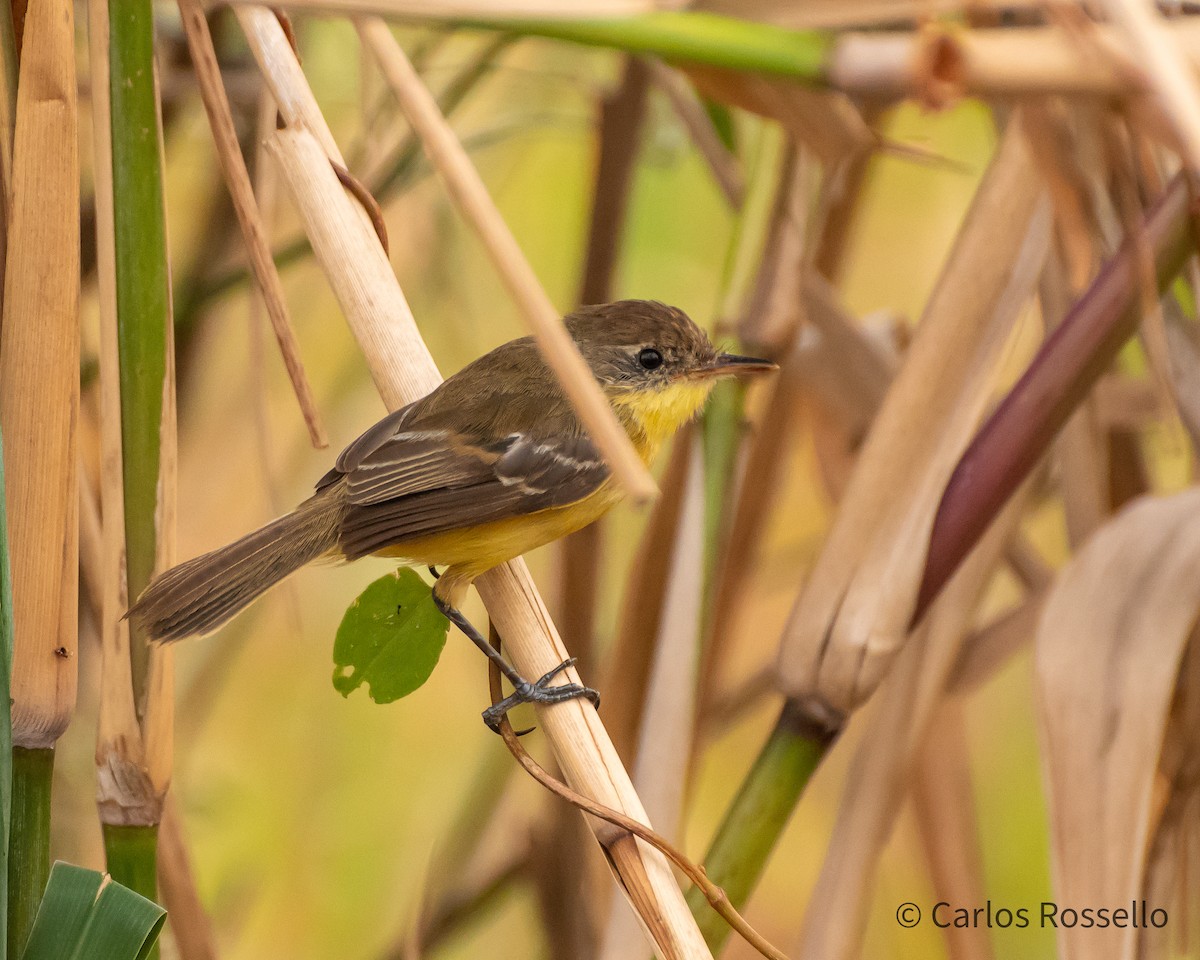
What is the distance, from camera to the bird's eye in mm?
2256

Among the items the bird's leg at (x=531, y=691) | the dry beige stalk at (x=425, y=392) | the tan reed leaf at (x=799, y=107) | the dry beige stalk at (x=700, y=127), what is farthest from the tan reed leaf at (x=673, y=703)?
the dry beige stalk at (x=700, y=127)

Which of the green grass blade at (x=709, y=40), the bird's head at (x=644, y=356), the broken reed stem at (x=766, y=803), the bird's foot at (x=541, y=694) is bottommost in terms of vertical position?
the broken reed stem at (x=766, y=803)

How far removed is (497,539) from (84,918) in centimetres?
88

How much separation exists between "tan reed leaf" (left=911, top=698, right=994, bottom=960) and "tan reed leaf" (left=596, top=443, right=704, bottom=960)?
512 mm

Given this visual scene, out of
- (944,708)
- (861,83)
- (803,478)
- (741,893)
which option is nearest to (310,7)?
(861,83)

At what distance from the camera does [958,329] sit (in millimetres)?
1614

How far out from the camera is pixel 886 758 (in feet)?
5.79

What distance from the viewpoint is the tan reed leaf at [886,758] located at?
1688mm

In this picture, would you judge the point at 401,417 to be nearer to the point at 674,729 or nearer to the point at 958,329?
the point at 674,729

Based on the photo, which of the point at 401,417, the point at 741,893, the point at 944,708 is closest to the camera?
the point at 741,893

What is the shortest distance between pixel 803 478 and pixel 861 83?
302 cm

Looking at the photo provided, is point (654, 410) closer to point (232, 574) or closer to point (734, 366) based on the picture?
point (734, 366)

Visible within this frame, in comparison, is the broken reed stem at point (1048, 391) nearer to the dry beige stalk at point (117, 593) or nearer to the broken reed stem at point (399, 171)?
the dry beige stalk at point (117, 593)

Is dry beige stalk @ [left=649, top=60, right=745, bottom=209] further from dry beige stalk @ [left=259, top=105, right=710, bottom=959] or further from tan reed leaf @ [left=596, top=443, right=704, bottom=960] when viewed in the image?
dry beige stalk @ [left=259, top=105, right=710, bottom=959]
